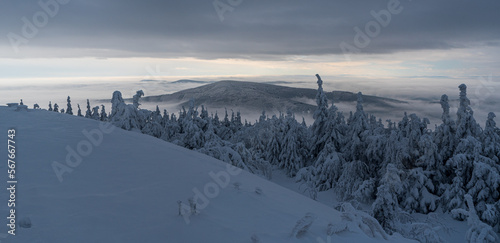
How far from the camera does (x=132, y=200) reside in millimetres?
7562

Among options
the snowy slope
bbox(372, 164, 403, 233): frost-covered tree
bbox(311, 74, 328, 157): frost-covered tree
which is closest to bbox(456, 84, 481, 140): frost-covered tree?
bbox(311, 74, 328, 157): frost-covered tree

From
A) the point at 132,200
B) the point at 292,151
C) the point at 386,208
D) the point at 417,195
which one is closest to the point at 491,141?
the point at 417,195

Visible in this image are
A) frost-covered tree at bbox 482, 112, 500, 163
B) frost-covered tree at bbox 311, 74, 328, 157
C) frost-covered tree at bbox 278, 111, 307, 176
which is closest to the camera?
frost-covered tree at bbox 482, 112, 500, 163

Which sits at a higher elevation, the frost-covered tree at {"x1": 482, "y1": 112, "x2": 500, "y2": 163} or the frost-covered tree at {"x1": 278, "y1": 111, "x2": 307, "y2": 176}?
the frost-covered tree at {"x1": 482, "y1": 112, "x2": 500, "y2": 163}

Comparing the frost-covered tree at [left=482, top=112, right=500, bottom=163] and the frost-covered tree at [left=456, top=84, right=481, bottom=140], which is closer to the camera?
the frost-covered tree at [left=482, top=112, right=500, bottom=163]

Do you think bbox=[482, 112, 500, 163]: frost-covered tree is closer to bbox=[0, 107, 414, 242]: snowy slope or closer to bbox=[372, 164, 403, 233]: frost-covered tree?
bbox=[372, 164, 403, 233]: frost-covered tree

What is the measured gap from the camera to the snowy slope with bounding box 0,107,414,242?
618 cm

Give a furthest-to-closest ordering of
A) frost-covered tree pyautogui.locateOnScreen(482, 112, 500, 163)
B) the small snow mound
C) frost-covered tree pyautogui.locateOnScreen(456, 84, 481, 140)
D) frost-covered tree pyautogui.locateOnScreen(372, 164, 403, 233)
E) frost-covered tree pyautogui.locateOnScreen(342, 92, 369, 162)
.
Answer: frost-covered tree pyautogui.locateOnScreen(342, 92, 369, 162), frost-covered tree pyautogui.locateOnScreen(456, 84, 481, 140), frost-covered tree pyautogui.locateOnScreen(482, 112, 500, 163), the small snow mound, frost-covered tree pyautogui.locateOnScreen(372, 164, 403, 233)

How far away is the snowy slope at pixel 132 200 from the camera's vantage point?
6.18 meters

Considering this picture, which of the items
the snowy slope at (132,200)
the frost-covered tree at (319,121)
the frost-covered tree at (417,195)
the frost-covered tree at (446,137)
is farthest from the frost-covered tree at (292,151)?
the snowy slope at (132,200)

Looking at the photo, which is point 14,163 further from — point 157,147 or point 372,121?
point 372,121

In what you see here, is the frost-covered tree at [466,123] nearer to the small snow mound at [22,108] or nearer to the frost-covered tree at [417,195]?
the frost-covered tree at [417,195]

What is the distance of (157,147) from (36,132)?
15.4 ft

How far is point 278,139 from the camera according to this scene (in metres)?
38.6
